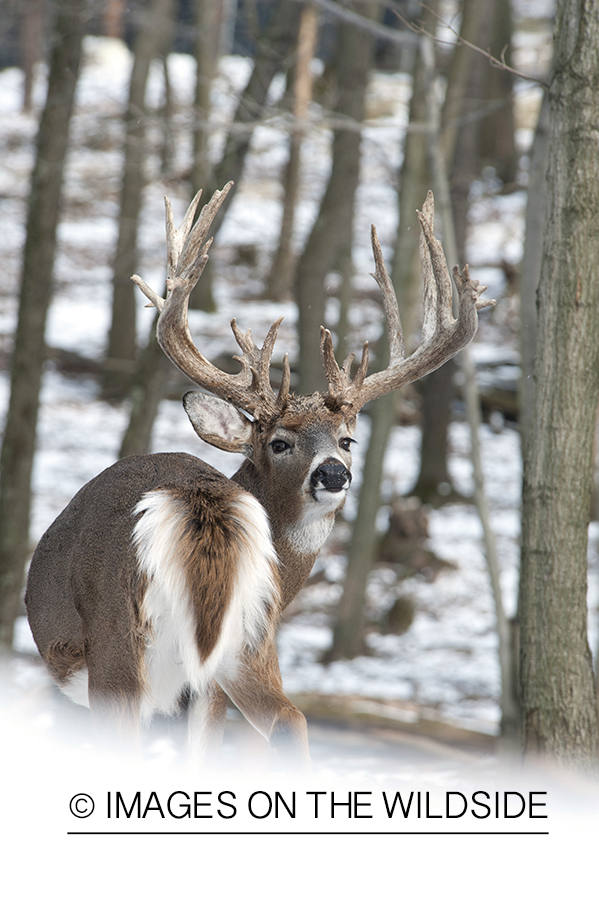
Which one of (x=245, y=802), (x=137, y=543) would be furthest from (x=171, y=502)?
(x=245, y=802)

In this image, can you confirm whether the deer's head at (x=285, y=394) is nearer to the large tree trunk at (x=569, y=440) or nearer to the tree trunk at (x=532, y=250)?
the large tree trunk at (x=569, y=440)

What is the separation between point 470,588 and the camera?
12.0 m

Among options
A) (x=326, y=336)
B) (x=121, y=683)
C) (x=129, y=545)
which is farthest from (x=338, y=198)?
(x=121, y=683)

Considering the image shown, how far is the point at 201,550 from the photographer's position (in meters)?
2.98

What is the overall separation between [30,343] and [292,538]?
5.33 m

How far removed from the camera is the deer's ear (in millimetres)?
3861

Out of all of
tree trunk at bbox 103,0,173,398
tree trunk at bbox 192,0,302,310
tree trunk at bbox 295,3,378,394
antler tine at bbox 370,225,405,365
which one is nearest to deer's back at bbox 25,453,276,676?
antler tine at bbox 370,225,405,365

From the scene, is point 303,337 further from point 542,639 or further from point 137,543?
point 137,543

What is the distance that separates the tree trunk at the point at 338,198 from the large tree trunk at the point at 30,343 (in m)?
3.25

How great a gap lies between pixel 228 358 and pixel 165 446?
176 centimetres

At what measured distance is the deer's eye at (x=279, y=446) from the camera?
3.92m

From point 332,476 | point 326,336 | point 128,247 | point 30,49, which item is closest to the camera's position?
point 332,476

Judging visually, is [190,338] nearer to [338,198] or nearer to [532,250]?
[532,250]

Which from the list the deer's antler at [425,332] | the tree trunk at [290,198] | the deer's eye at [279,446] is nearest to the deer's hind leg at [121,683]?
the deer's eye at [279,446]
